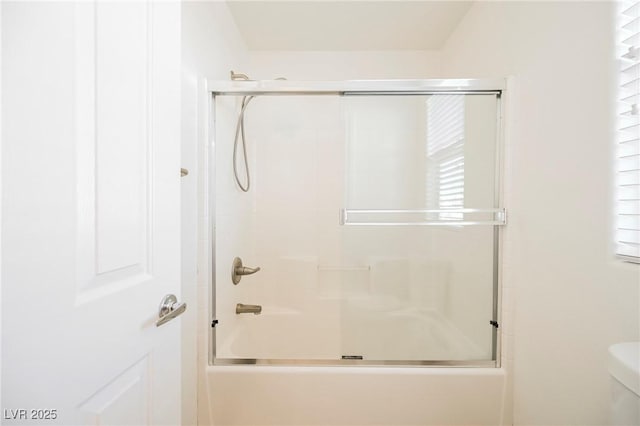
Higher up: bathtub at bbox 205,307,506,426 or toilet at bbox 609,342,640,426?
toilet at bbox 609,342,640,426

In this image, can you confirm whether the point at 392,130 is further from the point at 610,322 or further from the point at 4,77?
the point at 4,77

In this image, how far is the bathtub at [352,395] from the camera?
1.27 m

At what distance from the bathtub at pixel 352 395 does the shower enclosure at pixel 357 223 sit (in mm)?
50

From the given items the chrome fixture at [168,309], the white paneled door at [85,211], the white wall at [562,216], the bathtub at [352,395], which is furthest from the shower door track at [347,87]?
the bathtub at [352,395]

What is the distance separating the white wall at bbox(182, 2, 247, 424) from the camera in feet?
3.97

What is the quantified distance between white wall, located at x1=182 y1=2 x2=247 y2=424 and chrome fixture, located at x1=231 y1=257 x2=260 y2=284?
0.74 feet

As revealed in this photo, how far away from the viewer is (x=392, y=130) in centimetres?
150

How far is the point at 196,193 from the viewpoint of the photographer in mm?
1303

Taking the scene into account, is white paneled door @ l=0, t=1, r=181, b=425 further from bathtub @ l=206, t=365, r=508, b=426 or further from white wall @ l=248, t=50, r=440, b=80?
white wall @ l=248, t=50, r=440, b=80

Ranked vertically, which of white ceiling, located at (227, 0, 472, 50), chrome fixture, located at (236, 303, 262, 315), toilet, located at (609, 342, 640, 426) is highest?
white ceiling, located at (227, 0, 472, 50)

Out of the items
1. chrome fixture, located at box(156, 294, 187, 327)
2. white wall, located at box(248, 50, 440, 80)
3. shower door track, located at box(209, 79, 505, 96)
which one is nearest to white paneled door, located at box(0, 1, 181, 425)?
chrome fixture, located at box(156, 294, 187, 327)

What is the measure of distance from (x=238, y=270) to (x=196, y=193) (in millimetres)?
520

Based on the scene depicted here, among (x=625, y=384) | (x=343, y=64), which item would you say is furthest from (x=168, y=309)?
(x=343, y=64)

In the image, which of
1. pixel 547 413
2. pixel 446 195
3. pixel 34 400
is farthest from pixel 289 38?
pixel 547 413
